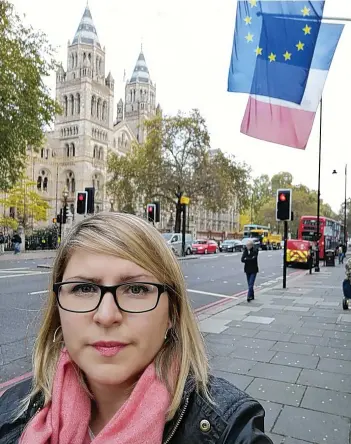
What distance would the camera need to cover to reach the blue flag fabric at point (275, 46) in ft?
19.3

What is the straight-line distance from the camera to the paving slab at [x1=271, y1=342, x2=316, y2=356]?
550cm

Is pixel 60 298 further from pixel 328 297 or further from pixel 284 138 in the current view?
pixel 328 297

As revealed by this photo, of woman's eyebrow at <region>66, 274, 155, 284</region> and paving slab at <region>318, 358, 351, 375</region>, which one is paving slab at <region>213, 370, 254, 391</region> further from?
woman's eyebrow at <region>66, 274, 155, 284</region>

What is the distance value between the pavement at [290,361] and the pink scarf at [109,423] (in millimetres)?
2267

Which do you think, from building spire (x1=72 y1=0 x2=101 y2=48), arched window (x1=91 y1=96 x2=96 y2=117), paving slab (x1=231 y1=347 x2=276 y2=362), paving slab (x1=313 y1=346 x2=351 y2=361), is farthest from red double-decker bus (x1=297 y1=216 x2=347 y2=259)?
building spire (x1=72 y1=0 x2=101 y2=48)

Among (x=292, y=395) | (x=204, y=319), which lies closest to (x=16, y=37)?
(x=204, y=319)

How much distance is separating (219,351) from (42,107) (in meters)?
20.3

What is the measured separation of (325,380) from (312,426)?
49.5 inches

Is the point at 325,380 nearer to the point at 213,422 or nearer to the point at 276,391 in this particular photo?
the point at 276,391

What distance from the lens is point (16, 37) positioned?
21203 mm

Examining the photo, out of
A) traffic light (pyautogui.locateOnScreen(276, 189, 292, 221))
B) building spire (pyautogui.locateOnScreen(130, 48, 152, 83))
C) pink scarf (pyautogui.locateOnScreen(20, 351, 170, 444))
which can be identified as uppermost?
building spire (pyautogui.locateOnScreen(130, 48, 152, 83))

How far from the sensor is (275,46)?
6.07m

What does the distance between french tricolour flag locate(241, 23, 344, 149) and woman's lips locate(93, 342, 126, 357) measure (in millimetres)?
5263

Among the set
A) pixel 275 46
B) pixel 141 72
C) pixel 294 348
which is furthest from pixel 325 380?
pixel 141 72
